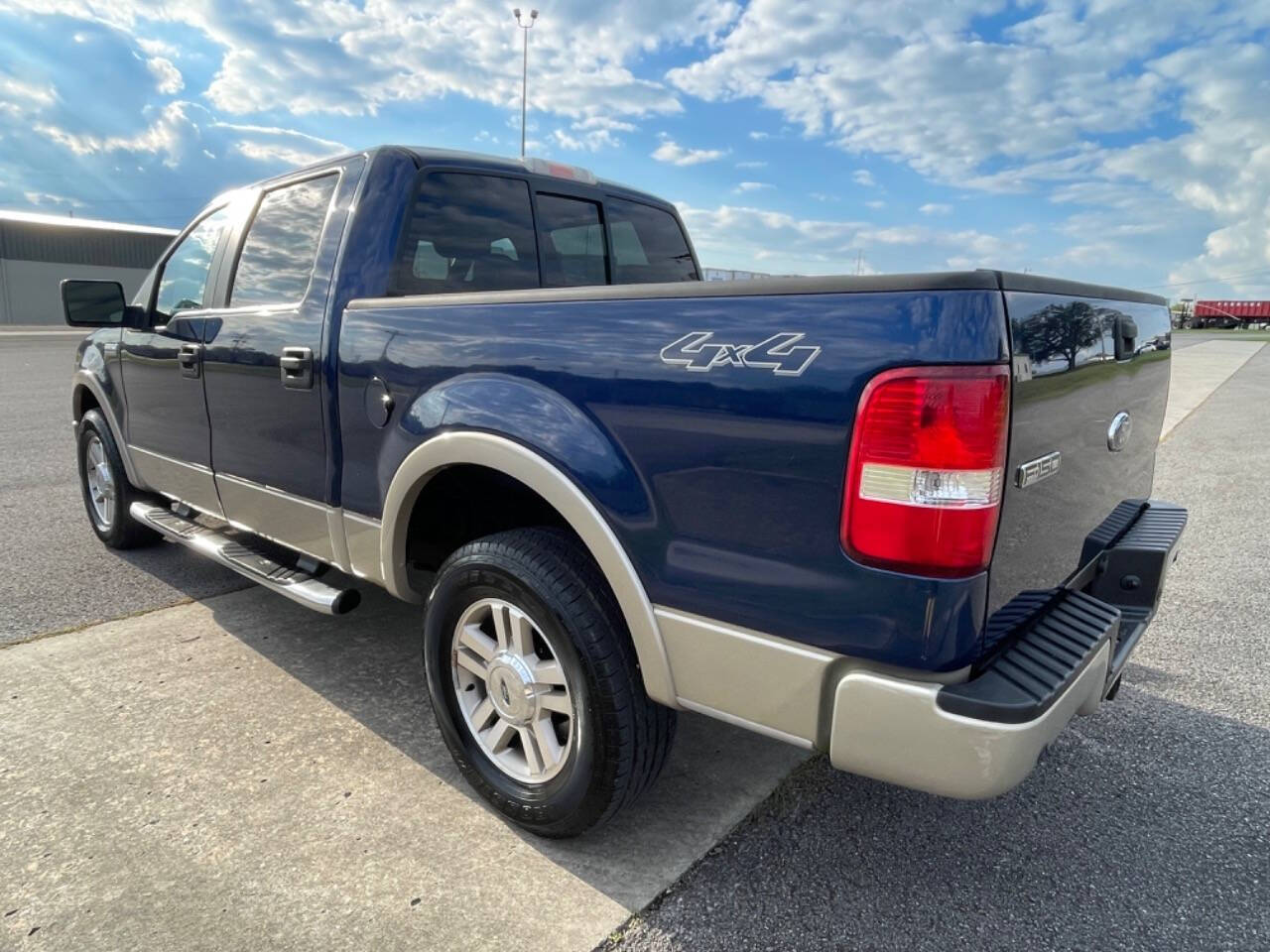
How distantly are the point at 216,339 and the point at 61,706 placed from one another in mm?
1500

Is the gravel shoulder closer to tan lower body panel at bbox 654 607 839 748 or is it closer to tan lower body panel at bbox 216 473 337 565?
tan lower body panel at bbox 654 607 839 748

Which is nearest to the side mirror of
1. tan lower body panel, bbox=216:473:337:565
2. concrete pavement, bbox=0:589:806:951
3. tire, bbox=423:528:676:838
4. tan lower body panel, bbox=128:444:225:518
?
tan lower body panel, bbox=128:444:225:518

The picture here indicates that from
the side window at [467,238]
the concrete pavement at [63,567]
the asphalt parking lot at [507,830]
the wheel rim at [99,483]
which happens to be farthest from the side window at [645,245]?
the wheel rim at [99,483]

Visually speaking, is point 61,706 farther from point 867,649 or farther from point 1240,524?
point 1240,524

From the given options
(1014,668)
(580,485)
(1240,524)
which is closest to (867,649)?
(1014,668)

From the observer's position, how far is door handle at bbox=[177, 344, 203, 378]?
11.4ft

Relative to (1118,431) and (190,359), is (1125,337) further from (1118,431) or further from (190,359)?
(190,359)

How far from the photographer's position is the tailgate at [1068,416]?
67.6 inches

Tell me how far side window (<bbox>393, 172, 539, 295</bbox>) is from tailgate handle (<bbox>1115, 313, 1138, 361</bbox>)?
82.3 inches

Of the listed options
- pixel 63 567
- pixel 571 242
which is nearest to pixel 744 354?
pixel 571 242

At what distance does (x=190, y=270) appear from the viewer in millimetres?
3965

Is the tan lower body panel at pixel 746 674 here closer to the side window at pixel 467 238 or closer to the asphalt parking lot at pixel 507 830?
the asphalt parking lot at pixel 507 830

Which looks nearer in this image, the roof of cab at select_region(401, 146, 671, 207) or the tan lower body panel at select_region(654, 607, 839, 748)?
the tan lower body panel at select_region(654, 607, 839, 748)

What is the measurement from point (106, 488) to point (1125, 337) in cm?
510
